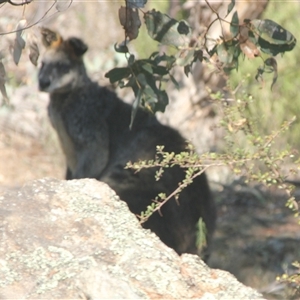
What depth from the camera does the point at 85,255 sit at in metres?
2.97

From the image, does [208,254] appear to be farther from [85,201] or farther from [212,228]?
[85,201]

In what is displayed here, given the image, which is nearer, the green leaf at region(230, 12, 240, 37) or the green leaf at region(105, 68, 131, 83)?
the green leaf at region(230, 12, 240, 37)

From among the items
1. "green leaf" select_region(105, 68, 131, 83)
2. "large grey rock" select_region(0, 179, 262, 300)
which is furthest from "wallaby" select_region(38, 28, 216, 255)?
"large grey rock" select_region(0, 179, 262, 300)

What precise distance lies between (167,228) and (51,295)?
290cm

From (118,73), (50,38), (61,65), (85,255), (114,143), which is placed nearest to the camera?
(85,255)

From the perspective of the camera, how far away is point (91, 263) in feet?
9.47

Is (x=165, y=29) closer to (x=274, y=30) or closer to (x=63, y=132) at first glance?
(x=274, y=30)

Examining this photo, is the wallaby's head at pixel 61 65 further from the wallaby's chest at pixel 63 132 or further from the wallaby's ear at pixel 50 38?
the wallaby's chest at pixel 63 132

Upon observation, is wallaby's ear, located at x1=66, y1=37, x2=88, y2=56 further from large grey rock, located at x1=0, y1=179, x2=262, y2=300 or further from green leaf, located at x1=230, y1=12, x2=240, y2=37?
large grey rock, located at x1=0, y1=179, x2=262, y2=300

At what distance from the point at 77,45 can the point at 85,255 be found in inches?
179

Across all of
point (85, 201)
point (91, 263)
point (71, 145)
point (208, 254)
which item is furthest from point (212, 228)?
point (91, 263)

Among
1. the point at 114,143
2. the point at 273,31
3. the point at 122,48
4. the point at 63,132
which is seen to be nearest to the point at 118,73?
the point at 122,48

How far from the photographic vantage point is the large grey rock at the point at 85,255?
279 cm

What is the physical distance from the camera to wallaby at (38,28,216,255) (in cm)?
562
